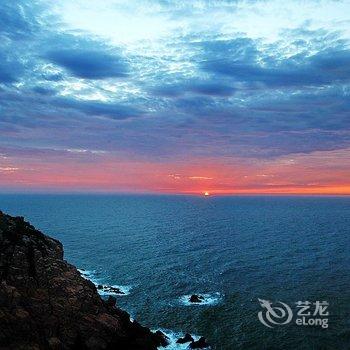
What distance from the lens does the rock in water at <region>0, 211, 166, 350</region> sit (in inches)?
1393

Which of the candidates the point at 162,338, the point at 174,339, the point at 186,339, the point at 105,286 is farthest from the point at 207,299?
the point at 105,286

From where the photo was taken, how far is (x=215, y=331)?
54.3 meters

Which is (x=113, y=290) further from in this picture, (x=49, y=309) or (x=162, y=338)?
(x=49, y=309)

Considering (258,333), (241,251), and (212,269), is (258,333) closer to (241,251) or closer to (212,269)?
(212,269)

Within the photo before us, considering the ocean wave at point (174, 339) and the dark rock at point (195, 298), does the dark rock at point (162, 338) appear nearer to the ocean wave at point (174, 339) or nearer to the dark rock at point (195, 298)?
the ocean wave at point (174, 339)

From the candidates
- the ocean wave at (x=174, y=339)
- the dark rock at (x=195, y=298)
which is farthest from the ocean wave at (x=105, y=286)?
the ocean wave at (x=174, y=339)

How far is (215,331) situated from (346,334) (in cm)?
1824

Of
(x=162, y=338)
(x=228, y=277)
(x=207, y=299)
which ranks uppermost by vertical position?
(x=228, y=277)

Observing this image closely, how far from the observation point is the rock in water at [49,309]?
35.4m

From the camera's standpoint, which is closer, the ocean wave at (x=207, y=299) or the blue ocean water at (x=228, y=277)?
the blue ocean water at (x=228, y=277)

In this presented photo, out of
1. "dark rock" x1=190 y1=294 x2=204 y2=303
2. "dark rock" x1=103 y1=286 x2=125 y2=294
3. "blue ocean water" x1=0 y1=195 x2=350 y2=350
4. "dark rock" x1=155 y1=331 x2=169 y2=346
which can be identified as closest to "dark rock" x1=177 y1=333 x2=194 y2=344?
"dark rock" x1=155 y1=331 x2=169 y2=346

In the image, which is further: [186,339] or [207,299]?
[207,299]

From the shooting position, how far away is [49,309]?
1578 inches

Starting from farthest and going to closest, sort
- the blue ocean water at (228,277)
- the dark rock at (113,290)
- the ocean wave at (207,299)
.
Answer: the dark rock at (113,290) → the ocean wave at (207,299) → the blue ocean water at (228,277)
